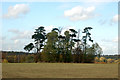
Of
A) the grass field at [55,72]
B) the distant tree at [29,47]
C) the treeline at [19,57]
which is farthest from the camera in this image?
the distant tree at [29,47]

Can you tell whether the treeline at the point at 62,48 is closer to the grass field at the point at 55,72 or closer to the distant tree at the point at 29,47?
the distant tree at the point at 29,47

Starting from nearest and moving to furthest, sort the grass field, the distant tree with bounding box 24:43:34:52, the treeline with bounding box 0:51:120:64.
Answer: the grass field
the treeline with bounding box 0:51:120:64
the distant tree with bounding box 24:43:34:52

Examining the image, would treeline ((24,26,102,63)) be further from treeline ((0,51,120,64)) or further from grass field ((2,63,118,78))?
grass field ((2,63,118,78))

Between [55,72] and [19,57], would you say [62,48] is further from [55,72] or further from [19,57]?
[55,72]

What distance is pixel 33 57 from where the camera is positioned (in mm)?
35094

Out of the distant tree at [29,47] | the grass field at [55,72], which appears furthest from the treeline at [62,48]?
the grass field at [55,72]

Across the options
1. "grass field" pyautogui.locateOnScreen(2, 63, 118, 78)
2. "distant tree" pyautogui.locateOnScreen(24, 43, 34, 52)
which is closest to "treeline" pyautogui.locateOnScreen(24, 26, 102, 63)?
"distant tree" pyautogui.locateOnScreen(24, 43, 34, 52)

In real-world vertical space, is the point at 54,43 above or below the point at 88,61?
above

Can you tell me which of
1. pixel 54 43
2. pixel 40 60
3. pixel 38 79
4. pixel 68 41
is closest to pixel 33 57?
pixel 40 60

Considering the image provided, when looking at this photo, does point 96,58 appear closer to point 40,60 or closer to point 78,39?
point 78,39

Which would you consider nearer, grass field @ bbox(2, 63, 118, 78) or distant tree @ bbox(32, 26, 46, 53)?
grass field @ bbox(2, 63, 118, 78)

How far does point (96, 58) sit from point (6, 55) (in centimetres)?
1670

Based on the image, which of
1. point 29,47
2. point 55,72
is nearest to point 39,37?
point 29,47

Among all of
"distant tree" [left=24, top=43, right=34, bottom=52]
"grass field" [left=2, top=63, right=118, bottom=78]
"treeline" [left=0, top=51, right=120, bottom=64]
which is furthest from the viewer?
"distant tree" [left=24, top=43, right=34, bottom=52]
